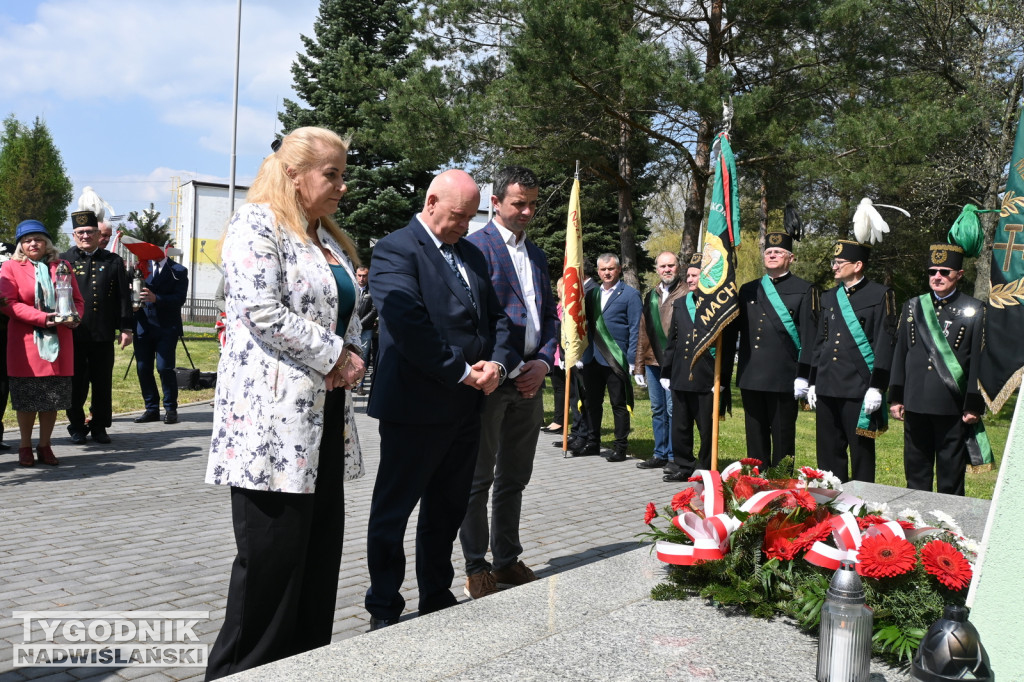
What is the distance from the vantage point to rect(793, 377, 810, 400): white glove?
23.6 ft

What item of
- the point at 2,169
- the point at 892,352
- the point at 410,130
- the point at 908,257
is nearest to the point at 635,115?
the point at 410,130

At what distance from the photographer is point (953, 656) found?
7.63ft

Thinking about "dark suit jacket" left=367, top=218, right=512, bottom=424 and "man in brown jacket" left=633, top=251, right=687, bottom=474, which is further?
"man in brown jacket" left=633, top=251, right=687, bottom=474

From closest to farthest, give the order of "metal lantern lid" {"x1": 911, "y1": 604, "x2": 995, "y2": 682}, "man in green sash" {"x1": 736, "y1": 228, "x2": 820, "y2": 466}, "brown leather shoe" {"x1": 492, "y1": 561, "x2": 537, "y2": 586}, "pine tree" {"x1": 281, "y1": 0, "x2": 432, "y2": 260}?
"metal lantern lid" {"x1": 911, "y1": 604, "x2": 995, "y2": 682}, "brown leather shoe" {"x1": 492, "y1": 561, "x2": 537, "y2": 586}, "man in green sash" {"x1": 736, "y1": 228, "x2": 820, "y2": 466}, "pine tree" {"x1": 281, "y1": 0, "x2": 432, "y2": 260}

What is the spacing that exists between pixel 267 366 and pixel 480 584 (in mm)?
2115

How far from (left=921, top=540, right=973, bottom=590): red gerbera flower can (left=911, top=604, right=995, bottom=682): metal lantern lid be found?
0.77 meters

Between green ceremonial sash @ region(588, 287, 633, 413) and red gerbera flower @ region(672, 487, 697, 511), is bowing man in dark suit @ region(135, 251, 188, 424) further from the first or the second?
red gerbera flower @ region(672, 487, 697, 511)

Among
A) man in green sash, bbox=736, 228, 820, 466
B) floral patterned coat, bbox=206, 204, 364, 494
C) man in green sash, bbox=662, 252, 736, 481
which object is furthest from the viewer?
man in green sash, bbox=662, 252, 736, 481

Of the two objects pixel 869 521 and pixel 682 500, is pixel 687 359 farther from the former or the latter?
pixel 869 521

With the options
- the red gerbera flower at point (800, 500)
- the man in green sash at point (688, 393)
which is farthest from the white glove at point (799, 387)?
the red gerbera flower at point (800, 500)

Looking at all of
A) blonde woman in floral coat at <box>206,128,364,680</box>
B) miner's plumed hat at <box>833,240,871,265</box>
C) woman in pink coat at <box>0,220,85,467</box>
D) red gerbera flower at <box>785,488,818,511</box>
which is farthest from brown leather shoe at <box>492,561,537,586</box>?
woman in pink coat at <box>0,220,85,467</box>

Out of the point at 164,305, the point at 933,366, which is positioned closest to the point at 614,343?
the point at 933,366

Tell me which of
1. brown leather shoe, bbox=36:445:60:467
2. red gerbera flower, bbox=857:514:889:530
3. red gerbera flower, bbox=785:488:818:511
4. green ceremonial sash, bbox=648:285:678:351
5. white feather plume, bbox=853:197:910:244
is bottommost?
brown leather shoe, bbox=36:445:60:467

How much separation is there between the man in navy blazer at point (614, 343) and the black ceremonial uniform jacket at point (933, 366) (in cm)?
346
